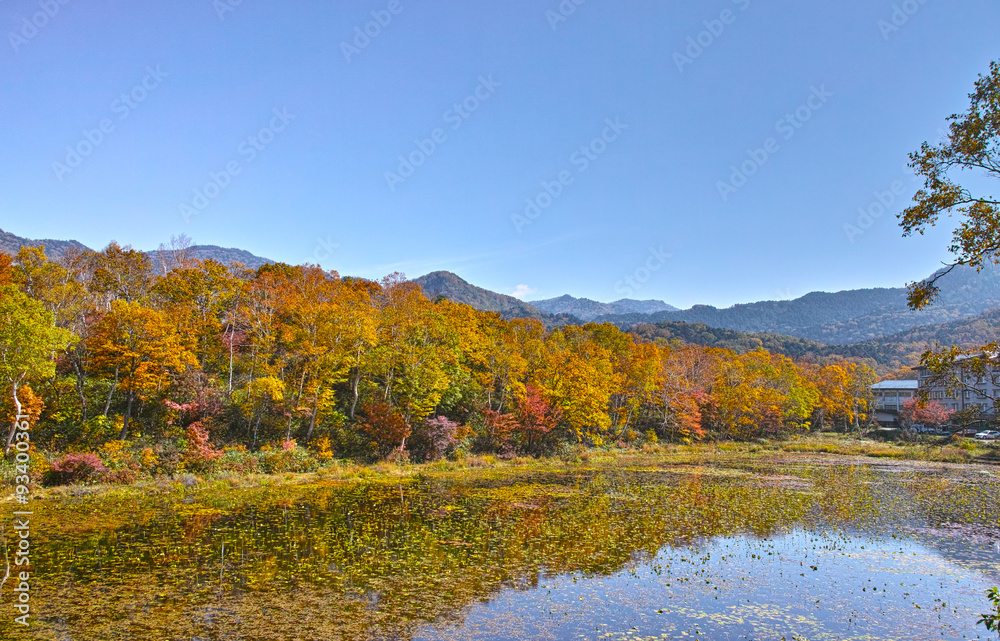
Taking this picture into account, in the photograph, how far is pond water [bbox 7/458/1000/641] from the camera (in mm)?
12766

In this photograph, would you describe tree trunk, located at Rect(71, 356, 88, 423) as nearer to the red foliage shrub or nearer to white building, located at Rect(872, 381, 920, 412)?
the red foliage shrub

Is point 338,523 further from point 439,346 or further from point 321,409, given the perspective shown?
point 439,346

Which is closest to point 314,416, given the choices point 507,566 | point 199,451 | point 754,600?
point 199,451

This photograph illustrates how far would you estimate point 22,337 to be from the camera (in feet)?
91.3

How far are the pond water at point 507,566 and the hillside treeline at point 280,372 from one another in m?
10.3

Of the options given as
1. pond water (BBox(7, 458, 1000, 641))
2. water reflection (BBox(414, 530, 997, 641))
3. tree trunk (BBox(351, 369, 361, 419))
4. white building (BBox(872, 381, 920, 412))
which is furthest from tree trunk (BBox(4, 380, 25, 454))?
white building (BBox(872, 381, 920, 412))

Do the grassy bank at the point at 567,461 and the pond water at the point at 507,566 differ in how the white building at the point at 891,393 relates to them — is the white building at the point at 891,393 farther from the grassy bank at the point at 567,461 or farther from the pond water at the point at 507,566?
the pond water at the point at 507,566

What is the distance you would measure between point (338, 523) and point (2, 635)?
40.1 ft

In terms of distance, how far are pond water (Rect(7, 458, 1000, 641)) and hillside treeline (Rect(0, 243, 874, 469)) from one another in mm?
10250

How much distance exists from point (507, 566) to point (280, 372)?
101ft

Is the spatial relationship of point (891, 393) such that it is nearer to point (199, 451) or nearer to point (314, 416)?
point (314, 416)

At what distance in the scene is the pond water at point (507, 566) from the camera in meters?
12.8

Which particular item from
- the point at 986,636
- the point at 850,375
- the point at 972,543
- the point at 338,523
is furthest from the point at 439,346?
the point at 850,375

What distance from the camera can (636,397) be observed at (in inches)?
2566
